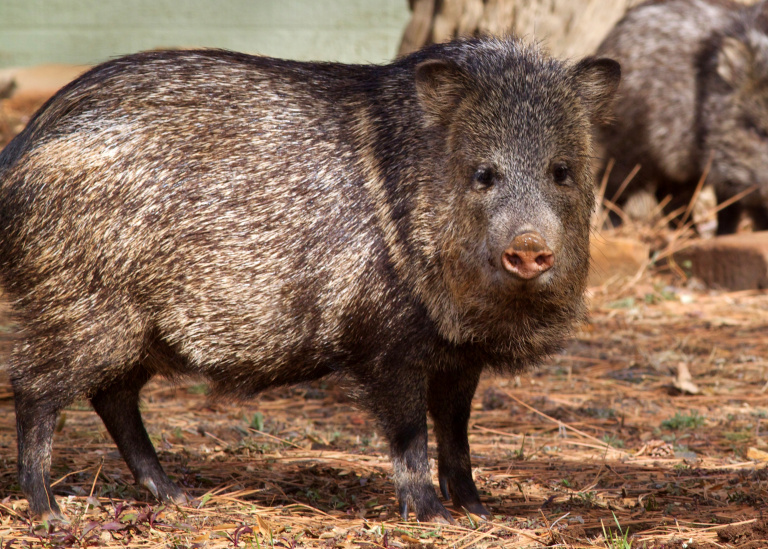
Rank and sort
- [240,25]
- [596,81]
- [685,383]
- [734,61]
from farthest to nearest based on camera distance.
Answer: [240,25]
[734,61]
[685,383]
[596,81]

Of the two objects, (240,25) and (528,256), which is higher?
(528,256)

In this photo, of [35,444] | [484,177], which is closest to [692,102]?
[484,177]

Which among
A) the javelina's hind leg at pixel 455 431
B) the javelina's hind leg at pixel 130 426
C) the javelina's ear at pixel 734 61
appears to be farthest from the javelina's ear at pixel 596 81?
the javelina's ear at pixel 734 61

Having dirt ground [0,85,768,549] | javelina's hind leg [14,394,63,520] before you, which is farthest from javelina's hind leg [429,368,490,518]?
javelina's hind leg [14,394,63,520]

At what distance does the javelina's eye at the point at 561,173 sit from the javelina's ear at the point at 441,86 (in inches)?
14.1

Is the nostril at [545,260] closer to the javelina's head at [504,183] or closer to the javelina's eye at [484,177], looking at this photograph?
the javelina's head at [504,183]

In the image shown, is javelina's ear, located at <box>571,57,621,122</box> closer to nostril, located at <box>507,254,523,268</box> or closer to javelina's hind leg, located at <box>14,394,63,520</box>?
nostril, located at <box>507,254,523,268</box>

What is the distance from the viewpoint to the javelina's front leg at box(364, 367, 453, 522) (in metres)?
3.01

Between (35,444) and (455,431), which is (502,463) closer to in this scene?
(455,431)

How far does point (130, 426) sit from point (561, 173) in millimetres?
1705

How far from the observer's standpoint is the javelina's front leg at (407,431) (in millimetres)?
3014

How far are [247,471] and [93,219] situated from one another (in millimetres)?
1125

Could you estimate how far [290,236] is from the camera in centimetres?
305

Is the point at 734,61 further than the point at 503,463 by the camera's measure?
Yes
